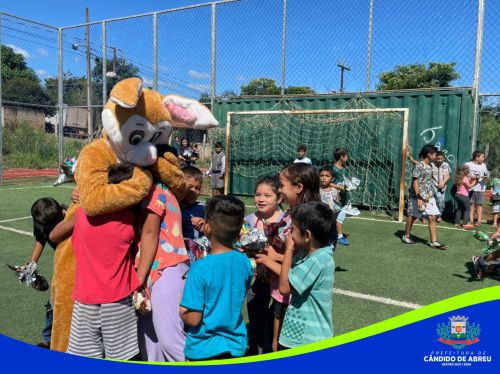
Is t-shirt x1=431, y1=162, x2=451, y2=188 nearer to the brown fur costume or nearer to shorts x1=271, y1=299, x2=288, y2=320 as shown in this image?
shorts x1=271, y1=299, x2=288, y2=320

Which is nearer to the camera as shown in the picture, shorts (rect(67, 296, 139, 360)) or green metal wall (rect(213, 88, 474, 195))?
shorts (rect(67, 296, 139, 360))

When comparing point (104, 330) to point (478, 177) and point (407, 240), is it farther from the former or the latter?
point (478, 177)

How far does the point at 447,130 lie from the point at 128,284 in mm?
9455

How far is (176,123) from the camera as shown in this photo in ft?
9.45

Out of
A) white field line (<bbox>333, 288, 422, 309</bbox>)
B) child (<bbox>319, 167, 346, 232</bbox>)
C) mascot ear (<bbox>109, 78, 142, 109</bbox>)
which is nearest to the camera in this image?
mascot ear (<bbox>109, 78, 142, 109</bbox>)

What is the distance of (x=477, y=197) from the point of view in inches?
368

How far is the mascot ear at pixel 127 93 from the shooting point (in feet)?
7.31

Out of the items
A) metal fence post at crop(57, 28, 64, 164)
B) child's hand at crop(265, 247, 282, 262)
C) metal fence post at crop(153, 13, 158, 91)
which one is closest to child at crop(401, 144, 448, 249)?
child's hand at crop(265, 247, 282, 262)

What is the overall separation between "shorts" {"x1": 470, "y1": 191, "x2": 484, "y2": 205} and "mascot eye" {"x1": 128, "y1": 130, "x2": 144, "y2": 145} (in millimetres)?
8827

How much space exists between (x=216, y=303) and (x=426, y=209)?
597 centimetres

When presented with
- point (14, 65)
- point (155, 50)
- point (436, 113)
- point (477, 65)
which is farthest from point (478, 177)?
point (14, 65)

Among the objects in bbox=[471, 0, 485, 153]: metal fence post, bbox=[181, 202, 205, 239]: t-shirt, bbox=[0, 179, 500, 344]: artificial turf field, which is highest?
bbox=[471, 0, 485, 153]: metal fence post

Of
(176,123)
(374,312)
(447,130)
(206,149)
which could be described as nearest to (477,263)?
(374,312)

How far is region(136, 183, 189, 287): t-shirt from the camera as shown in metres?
2.37
